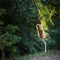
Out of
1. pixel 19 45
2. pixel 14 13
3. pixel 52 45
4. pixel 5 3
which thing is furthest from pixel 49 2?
pixel 52 45

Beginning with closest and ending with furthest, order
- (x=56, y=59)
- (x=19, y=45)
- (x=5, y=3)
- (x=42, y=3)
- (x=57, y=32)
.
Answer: (x=42, y=3) < (x=5, y=3) < (x=56, y=59) < (x=19, y=45) < (x=57, y=32)

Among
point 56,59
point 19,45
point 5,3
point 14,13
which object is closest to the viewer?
point 5,3

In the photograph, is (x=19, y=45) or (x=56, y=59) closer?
(x=56, y=59)

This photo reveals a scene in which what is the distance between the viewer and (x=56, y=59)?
12180 mm

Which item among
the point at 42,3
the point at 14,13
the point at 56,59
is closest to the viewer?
the point at 42,3

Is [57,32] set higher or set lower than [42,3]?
lower

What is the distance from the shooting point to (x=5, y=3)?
29.6ft

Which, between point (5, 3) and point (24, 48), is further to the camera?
point (24, 48)

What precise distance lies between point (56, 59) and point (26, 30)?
2.20 metres

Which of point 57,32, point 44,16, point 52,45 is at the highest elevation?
point 44,16

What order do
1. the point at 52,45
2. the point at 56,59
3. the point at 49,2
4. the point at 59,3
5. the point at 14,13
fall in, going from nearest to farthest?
the point at 59,3
the point at 49,2
the point at 14,13
the point at 56,59
the point at 52,45

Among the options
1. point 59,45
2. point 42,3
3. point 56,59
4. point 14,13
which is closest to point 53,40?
point 59,45

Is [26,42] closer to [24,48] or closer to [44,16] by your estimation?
[24,48]

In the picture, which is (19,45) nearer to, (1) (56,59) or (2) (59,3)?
(1) (56,59)
